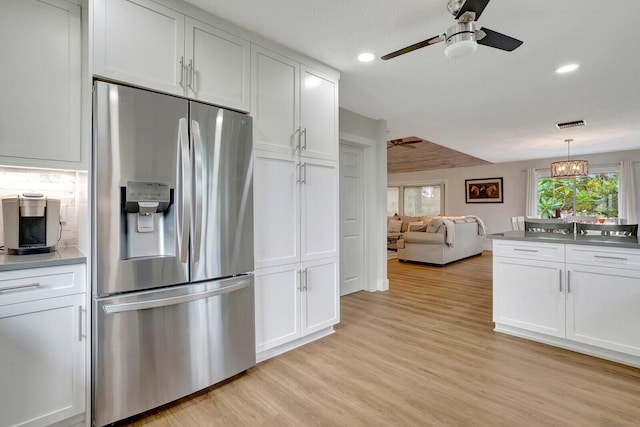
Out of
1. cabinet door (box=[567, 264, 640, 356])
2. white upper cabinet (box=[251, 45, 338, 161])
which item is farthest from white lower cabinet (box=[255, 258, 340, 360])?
cabinet door (box=[567, 264, 640, 356])

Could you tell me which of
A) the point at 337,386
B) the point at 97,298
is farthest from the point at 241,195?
the point at 337,386

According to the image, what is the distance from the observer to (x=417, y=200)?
10516 millimetres

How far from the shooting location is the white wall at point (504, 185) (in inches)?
318

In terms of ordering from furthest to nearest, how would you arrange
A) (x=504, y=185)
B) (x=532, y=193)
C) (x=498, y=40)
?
1. (x=504, y=185)
2. (x=532, y=193)
3. (x=498, y=40)

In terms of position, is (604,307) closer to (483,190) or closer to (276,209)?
(276,209)

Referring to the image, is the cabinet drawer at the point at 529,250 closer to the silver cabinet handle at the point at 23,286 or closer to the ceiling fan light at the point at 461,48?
the ceiling fan light at the point at 461,48

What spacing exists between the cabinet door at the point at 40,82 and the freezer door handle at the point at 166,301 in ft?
2.81

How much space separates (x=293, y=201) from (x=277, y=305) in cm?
81

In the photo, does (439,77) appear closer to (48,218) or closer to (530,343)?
(530,343)

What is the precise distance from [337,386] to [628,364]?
218 cm

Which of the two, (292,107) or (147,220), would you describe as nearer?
(147,220)

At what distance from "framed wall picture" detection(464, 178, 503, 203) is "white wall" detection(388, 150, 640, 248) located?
0.34 ft

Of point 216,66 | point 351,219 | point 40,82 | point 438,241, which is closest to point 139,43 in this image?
point 216,66

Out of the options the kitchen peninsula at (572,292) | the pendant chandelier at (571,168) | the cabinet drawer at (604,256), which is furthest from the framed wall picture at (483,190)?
the cabinet drawer at (604,256)
